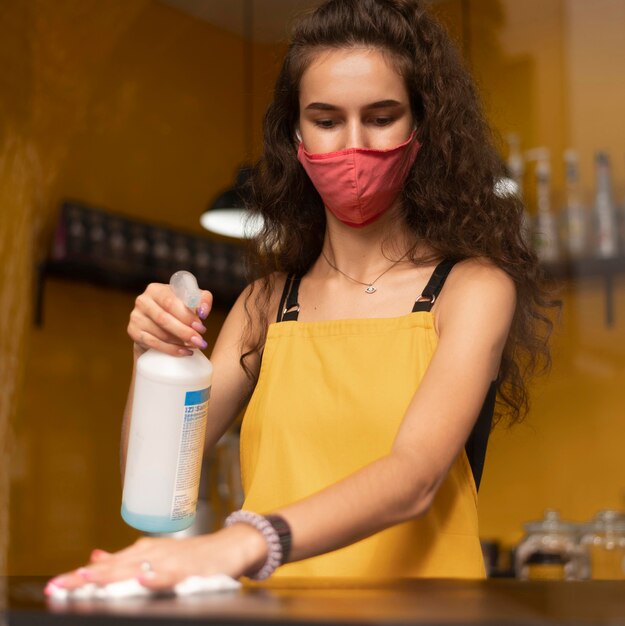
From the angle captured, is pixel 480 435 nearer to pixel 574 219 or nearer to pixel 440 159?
pixel 440 159

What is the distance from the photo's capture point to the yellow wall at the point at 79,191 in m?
3.83

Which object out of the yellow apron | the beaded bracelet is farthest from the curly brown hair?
the beaded bracelet

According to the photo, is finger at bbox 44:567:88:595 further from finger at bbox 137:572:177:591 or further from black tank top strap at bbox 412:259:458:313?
black tank top strap at bbox 412:259:458:313

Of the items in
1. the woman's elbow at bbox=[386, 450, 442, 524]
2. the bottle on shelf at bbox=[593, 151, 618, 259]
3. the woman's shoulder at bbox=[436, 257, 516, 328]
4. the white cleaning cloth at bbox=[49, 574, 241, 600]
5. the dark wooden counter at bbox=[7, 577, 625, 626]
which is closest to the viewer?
the dark wooden counter at bbox=[7, 577, 625, 626]

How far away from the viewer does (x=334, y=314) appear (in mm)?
1442

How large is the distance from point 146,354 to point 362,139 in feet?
1.47

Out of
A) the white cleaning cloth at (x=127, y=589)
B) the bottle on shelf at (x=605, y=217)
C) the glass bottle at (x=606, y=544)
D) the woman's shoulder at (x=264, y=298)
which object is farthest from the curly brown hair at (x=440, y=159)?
the bottle on shelf at (x=605, y=217)

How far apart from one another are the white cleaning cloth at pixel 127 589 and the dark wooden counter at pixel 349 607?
0.02m

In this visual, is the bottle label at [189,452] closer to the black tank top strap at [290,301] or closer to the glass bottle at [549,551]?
the black tank top strap at [290,301]

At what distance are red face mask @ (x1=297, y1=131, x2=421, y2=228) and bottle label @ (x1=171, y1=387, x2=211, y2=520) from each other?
16.7 inches

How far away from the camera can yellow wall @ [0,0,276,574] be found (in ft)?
12.6

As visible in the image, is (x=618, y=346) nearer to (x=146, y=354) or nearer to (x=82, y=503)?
(x=82, y=503)

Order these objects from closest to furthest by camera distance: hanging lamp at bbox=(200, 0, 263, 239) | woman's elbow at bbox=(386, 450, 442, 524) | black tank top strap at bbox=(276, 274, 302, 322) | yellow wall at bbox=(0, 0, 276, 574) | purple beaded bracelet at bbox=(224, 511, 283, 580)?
purple beaded bracelet at bbox=(224, 511, 283, 580)
woman's elbow at bbox=(386, 450, 442, 524)
black tank top strap at bbox=(276, 274, 302, 322)
hanging lamp at bbox=(200, 0, 263, 239)
yellow wall at bbox=(0, 0, 276, 574)

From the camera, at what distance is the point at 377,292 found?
56.3 inches
